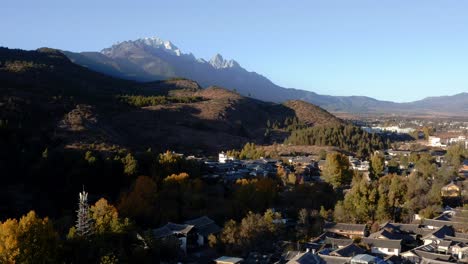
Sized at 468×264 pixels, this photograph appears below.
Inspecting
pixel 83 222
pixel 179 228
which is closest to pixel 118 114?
pixel 179 228

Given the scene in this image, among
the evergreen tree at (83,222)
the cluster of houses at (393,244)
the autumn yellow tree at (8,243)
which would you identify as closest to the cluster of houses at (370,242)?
the cluster of houses at (393,244)

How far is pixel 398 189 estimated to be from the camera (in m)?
24.0

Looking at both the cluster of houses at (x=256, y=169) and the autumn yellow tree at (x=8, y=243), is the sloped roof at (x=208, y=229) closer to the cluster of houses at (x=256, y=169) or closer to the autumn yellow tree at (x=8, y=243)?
the autumn yellow tree at (x=8, y=243)

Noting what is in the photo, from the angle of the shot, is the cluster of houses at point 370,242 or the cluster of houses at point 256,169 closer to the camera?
the cluster of houses at point 370,242

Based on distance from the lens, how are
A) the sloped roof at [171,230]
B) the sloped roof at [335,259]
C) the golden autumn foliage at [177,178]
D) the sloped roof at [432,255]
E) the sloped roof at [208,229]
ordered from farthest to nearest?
1. the golden autumn foliage at [177,178]
2. the sloped roof at [208,229]
3. the sloped roof at [171,230]
4. the sloped roof at [432,255]
5. the sloped roof at [335,259]

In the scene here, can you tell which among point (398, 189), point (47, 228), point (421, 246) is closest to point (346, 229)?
point (421, 246)

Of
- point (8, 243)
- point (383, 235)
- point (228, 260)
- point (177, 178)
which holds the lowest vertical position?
point (228, 260)

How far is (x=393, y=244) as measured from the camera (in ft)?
58.5

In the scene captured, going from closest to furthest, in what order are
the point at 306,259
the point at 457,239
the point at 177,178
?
the point at 306,259 < the point at 457,239 < the point at 177,178

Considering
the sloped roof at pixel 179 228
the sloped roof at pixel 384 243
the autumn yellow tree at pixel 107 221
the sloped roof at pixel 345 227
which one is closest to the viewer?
the autumn yellow tree at pixel 107 221

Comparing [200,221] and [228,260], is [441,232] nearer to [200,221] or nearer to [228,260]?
[228,260]

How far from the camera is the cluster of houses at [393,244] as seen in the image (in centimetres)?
1632

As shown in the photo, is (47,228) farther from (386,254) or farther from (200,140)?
(200,140)

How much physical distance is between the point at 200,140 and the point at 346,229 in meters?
29.8
